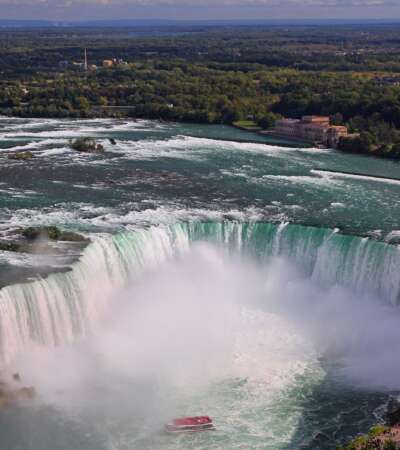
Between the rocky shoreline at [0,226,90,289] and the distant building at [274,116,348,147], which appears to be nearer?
the rocky shoreline at [0,226,90,289]

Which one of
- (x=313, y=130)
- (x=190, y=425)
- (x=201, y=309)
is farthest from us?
(x=313, y=130)

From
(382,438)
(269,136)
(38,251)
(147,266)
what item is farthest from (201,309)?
(269,136)

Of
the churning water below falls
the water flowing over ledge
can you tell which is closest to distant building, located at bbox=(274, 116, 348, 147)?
the churning water below falls

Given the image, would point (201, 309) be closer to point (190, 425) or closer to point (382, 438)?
point (190, 425)

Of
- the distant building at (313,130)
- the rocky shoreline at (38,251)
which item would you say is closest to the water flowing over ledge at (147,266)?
the rocky shoreline at (38,251)

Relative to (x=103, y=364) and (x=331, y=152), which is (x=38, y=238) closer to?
(x=103, y=364)

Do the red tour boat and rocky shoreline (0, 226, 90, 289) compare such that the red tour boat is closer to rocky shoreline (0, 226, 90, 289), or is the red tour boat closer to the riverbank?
rocky shoreline (0, 226, 90, 289)

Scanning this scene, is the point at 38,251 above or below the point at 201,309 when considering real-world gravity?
above

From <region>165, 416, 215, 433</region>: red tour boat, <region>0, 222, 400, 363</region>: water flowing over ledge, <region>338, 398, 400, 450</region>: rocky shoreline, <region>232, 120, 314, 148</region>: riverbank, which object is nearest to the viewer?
<region>338, 398, 400, 450</region>: rocky shoreline
